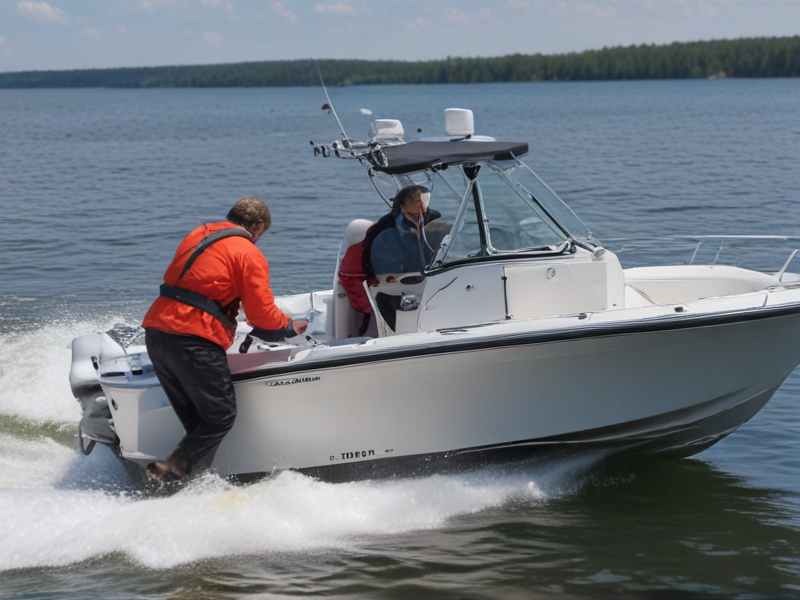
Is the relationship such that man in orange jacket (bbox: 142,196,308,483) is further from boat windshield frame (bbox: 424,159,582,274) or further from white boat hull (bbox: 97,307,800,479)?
boat windshield frame (bbox: 424,159,582,274)

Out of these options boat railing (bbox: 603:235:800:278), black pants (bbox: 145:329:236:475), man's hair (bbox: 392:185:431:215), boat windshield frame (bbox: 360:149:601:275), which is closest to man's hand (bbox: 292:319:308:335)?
black pants (bbox: 145:329:236:475)

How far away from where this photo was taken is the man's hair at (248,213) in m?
4.21

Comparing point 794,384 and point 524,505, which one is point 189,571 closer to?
point 524,505

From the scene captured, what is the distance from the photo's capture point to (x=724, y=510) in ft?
16.1

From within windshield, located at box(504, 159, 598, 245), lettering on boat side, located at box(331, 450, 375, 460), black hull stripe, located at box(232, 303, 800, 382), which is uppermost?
windshield, located at box(504, 159, 598, 245)

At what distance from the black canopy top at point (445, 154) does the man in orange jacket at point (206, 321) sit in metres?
0.88

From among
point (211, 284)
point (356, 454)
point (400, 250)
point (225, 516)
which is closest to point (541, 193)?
point (400, 250)

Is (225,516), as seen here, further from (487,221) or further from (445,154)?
(445,154)

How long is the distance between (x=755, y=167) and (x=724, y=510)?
1556cm

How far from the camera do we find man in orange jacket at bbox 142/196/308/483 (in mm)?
4113

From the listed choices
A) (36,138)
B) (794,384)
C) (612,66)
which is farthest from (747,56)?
(794,384)

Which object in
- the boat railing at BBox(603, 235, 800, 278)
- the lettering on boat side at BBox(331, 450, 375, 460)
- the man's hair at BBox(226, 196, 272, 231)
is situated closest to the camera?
the man's hair at BBox(226, 196, 272, 231)

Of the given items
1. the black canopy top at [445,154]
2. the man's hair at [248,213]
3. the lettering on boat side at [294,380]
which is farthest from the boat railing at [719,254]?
the man's hair at [248,213]

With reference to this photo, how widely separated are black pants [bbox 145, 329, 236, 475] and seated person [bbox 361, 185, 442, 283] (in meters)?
1.13
